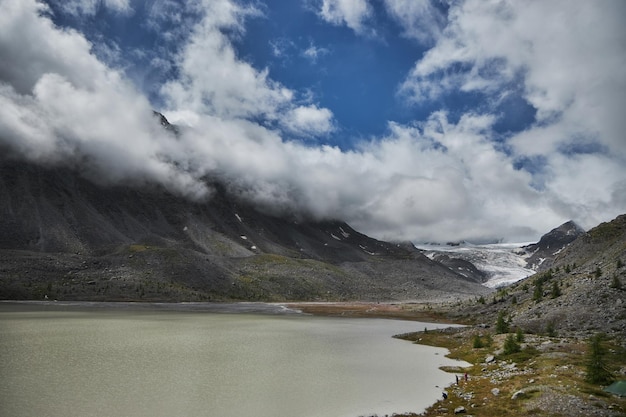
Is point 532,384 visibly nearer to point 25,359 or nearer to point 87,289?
point 25,359

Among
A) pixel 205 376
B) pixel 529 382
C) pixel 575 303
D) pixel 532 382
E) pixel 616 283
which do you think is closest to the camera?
pixel 532 382

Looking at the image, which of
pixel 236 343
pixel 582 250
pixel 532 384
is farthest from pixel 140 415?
pixel 582 250

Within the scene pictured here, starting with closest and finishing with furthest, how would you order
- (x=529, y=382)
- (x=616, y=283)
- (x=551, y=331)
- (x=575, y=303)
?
(x=529, y=382) → (x=551, y=331) → (x=616, y=283) → (x=575, y=303)

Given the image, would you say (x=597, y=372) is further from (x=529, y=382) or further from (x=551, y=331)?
(x=551, y=331)

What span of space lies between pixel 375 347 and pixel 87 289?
454 feet

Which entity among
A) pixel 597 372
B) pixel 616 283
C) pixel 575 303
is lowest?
pixel 597 372

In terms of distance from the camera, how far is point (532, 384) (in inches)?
1387

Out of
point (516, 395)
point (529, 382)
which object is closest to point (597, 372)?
point (529, 382)

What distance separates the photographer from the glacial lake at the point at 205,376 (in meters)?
29.9

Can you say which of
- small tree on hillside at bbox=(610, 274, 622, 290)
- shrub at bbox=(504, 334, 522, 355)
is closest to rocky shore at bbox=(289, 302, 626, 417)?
shrub at bbox=(504, 334, 522, 355)

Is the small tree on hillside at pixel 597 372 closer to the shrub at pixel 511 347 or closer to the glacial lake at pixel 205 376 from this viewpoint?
the glacial lake at pixel 205 376

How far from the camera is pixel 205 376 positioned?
129 feet

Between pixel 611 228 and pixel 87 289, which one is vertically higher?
pixel 611 228

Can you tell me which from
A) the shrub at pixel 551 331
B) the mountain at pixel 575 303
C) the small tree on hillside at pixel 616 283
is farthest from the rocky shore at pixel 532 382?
the small tree on hillside at pixel 616 283
